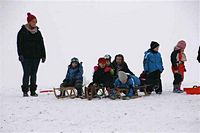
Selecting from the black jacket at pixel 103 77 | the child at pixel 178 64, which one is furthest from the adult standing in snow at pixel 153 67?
the black jacket at pixel 103 77

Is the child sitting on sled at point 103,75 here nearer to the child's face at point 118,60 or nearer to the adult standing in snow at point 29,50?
the child's face at point 118,60

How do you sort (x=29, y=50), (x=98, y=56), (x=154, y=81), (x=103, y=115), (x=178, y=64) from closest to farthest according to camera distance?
(x=103, y=115)
(x=29, y=50)
(x=154, y=81)
(x=178, y=64)
(x=98, y=56)

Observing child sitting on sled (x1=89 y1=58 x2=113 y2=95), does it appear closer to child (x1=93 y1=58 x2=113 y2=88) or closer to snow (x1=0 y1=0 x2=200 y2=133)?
child (x1=93 y1=58 x2=113 y2=88)

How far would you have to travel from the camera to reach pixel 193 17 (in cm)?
6069

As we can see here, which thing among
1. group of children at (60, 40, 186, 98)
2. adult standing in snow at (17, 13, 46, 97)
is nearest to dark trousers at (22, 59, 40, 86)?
adult standing in snow at (17, 13, 46, 97)

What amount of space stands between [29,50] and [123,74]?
2.68m

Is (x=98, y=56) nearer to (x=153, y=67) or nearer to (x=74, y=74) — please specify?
(x=153, y=67)

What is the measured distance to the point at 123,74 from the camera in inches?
431

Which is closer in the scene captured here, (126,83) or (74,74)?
(126,83)

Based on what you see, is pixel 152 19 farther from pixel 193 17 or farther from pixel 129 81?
pixel 129 81

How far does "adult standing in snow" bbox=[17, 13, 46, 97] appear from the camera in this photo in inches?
457

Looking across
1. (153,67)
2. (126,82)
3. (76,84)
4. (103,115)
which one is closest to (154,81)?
(153,67)

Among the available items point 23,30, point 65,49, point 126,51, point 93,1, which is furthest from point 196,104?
point 93,1

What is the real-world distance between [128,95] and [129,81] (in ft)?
1.33
